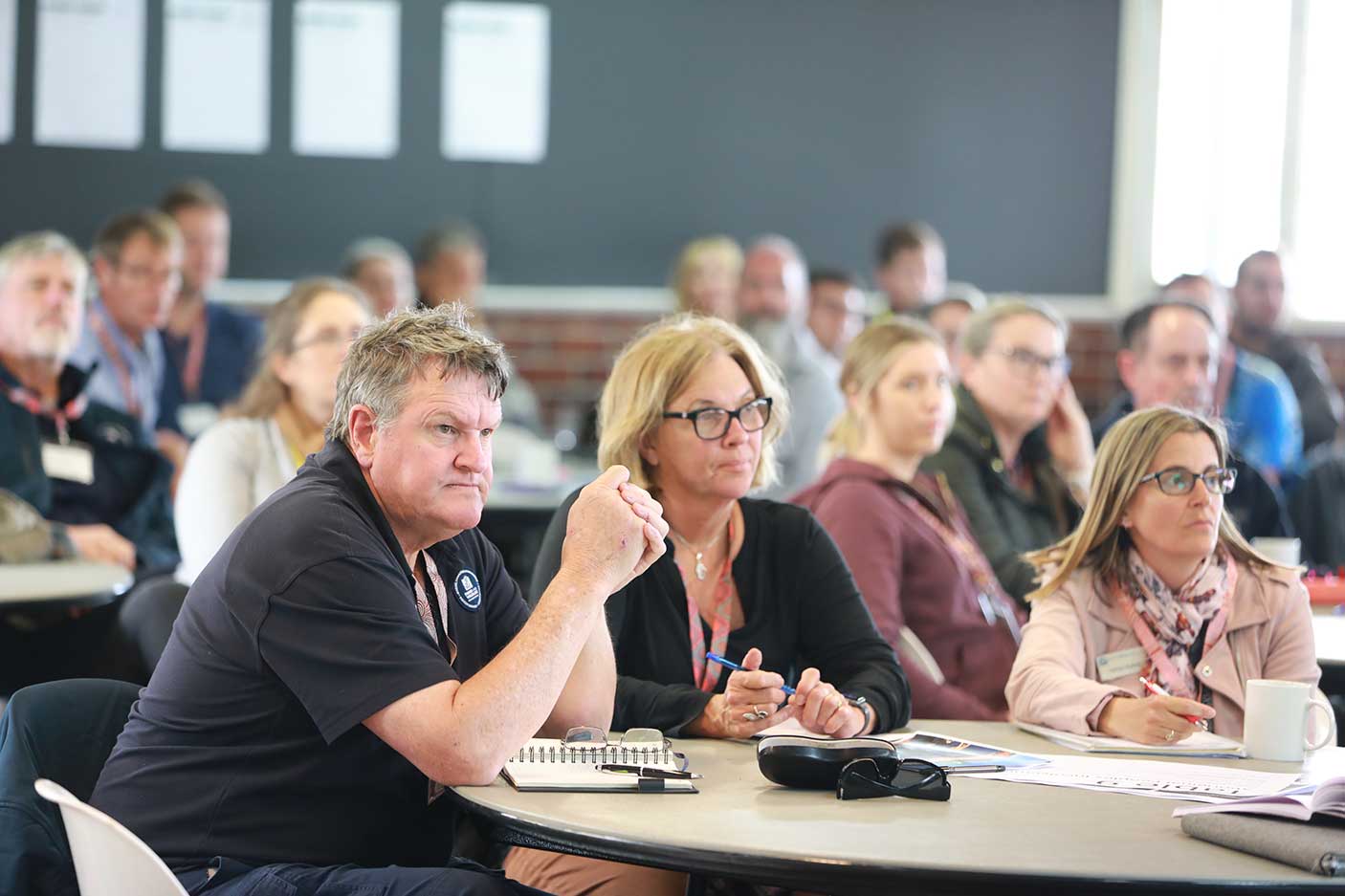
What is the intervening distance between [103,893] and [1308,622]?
6.35 ft

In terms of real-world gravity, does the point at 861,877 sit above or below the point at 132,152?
below

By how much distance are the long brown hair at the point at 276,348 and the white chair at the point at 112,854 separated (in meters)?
2.16

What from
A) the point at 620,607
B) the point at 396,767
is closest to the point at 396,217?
the point at 620,607

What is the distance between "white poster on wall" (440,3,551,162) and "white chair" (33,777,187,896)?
267 inches

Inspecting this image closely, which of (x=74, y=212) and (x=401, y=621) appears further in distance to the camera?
(x=74, y=212)

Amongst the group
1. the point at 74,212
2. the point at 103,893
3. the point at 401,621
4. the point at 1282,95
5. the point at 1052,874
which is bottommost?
the point at 103,893

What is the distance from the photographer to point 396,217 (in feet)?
27.3

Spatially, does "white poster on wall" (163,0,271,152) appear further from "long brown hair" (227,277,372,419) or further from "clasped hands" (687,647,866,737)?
"clasped hands" (687,647,866,737)

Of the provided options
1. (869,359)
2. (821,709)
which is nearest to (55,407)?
(869,359)

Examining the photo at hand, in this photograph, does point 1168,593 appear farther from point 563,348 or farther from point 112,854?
point 563,348

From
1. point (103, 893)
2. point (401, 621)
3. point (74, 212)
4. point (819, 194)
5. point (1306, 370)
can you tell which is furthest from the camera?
point (819, 194)

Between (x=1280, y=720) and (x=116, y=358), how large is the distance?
16.2 ft

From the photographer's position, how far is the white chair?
178 centimetres

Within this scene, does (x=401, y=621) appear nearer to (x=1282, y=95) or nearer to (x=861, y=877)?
(x=861, y=877)
